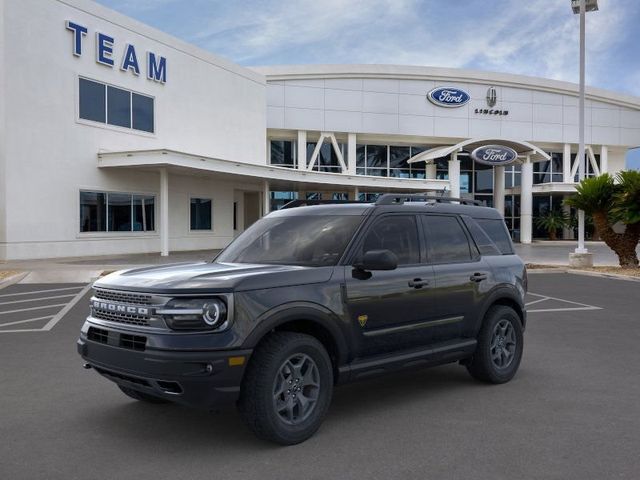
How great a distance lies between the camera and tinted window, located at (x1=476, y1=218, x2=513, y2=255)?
259 inches

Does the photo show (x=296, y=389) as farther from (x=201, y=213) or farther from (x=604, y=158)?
(x=604, y=158)

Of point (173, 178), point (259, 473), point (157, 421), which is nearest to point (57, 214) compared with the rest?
point (173, 178)

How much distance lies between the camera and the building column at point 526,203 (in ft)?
138

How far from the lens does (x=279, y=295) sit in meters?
4.41

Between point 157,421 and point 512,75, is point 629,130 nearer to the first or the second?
point 512,75

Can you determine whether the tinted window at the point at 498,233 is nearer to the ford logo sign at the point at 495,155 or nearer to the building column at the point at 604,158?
the ford logo sign at the point at 495,155

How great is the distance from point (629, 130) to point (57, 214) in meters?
43.5

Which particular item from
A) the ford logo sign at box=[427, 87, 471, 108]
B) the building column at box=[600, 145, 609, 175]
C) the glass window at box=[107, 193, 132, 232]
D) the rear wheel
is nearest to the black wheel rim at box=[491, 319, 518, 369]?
the rear wheel

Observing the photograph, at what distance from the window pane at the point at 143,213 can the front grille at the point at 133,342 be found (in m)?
22.7

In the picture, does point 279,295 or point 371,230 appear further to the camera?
point 371,230

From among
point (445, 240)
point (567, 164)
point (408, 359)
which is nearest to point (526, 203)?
point (567, 164)

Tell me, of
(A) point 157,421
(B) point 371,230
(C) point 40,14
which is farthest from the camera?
(C) point 40,14

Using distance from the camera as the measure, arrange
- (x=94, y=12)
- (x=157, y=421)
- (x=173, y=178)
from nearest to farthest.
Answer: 1. (x=157, y=421)
2. (x=94, y=12)
3. (x=173, y=178)

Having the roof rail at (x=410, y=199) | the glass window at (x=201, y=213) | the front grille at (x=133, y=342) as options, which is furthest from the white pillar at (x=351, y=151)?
the front grille at (x=133, y=342)
